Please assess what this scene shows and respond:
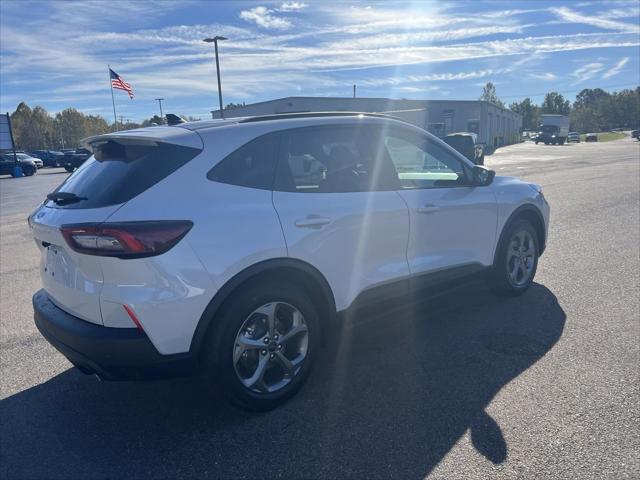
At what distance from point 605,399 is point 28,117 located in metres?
116

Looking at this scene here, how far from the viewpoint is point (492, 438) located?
296 centimetres

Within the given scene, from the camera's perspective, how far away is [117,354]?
2.82 meters

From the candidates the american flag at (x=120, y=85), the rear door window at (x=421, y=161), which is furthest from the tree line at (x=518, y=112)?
the rear door window at (x=421, y=161)

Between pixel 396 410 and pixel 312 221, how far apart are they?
4.30 feet

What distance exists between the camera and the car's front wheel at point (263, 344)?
10.00ft

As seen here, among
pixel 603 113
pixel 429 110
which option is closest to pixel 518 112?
pixel 603 113

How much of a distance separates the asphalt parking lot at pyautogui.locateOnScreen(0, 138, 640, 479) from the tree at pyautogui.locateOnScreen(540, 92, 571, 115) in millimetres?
186704

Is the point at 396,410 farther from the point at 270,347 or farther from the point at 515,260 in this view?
the point at 515,260

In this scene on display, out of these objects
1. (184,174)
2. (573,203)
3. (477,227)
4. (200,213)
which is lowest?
(573,203)

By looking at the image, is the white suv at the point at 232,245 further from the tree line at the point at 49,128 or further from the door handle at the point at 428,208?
the tree line at the point at 49,128

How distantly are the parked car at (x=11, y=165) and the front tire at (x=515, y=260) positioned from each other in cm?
3781

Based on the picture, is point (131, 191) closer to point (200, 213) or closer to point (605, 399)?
point (200, 213)

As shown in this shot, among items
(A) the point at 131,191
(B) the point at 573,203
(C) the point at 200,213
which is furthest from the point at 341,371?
(B) the point at 573,203

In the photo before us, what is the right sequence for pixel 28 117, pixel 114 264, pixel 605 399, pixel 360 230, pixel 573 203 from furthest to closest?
pixel 28 117 → pixel 573 203 → pixel 360 230 → pixel 605 399 → pixel 114 264
